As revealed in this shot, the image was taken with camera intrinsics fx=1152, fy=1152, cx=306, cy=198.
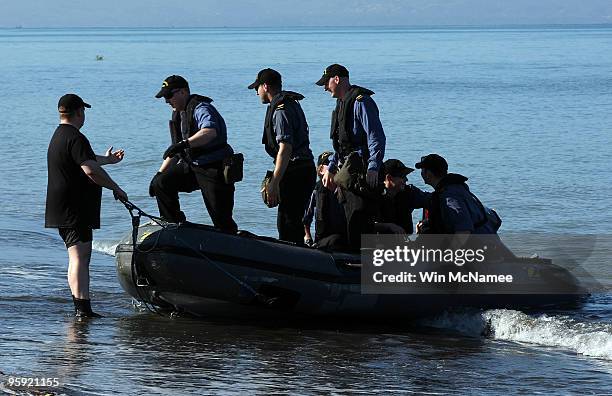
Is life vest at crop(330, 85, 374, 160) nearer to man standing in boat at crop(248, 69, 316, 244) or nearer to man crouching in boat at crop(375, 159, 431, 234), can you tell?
man standing in boat at crop(248, 69, 316, 244)

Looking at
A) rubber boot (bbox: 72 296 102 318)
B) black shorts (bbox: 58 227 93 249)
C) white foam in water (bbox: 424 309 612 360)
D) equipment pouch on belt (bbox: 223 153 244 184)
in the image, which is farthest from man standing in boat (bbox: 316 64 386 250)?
rubber boot (bbox: 72 296 102 318)

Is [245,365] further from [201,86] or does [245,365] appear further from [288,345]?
[201,86]

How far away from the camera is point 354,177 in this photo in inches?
317

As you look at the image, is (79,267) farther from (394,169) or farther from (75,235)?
(394,169)

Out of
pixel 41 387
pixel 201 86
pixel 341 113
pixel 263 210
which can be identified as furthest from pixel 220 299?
pixel 201 86

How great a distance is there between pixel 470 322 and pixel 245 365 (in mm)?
2128

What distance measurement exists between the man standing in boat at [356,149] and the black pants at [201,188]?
762 mm

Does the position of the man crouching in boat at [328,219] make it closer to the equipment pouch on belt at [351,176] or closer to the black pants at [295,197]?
the black pants at [295,197]

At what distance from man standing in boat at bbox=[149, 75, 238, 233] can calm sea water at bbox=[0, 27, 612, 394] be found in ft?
2.85

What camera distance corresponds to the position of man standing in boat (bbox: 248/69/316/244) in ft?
26.8

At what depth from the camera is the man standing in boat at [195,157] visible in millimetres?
8289

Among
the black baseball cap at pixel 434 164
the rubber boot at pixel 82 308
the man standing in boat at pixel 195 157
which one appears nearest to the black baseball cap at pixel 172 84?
the man standing in boat at pixel 195 157

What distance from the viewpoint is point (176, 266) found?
792 cm

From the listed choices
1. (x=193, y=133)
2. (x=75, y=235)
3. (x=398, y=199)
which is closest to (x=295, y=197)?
(x=193, y=133)
